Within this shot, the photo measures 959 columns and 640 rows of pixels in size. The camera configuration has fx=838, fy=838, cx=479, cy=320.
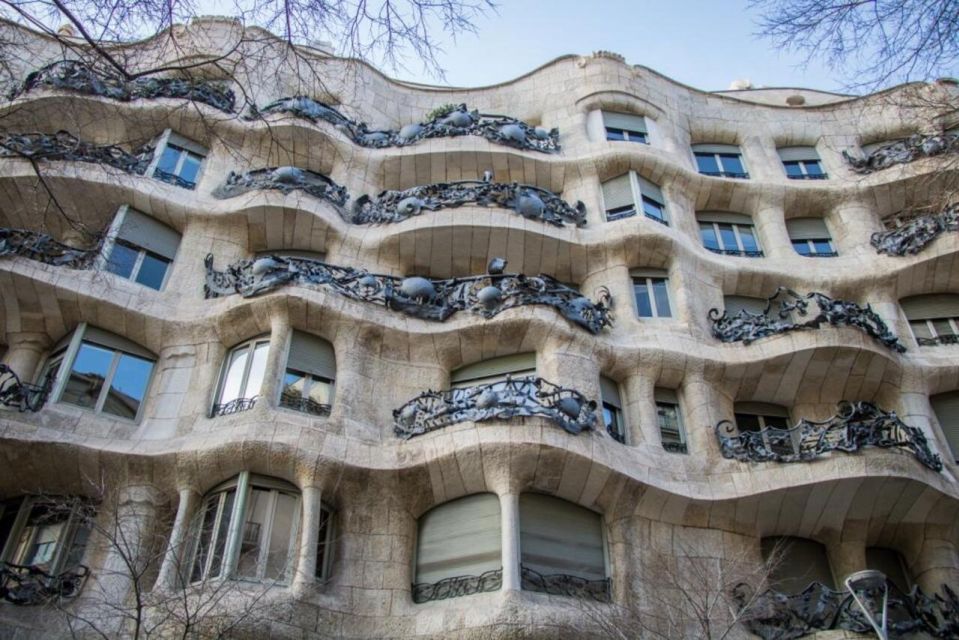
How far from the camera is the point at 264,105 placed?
18641 millimetres

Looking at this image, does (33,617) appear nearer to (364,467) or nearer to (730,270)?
(364,467)

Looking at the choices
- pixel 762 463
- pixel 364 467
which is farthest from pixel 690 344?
pixel 364 467

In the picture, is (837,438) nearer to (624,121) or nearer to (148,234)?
(624,121)

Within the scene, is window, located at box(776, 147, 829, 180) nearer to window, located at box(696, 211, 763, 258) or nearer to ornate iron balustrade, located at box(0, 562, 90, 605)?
window, located at box(696, 211, 763, 258)

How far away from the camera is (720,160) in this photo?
19891mm

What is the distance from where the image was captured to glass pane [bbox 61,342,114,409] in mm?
12805

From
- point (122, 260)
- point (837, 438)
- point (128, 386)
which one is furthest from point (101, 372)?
point (837, 438)

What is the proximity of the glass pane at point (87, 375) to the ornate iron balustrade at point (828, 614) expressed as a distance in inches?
393

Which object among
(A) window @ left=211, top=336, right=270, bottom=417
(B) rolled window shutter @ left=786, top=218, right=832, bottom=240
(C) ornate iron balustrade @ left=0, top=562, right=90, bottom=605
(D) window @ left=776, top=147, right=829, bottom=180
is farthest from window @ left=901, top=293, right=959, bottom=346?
(C) ornate iron balustrade @ left=0, top=562, right=90, bottom=605

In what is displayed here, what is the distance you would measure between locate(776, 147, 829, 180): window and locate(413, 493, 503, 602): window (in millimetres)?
11811

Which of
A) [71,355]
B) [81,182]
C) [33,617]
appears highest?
[81,182]

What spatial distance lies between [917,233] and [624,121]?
268 inches

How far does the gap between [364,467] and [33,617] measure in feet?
15.0

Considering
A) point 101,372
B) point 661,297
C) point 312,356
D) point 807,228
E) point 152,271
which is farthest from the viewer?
point 807,228
